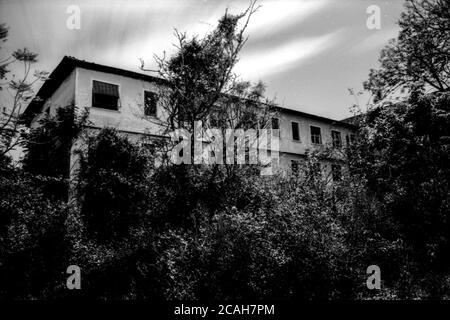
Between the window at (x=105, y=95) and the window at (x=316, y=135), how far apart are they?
636 inches

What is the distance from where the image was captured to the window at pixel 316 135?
93.0ft

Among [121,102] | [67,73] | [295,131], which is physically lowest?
[121,102]

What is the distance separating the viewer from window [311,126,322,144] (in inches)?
1115

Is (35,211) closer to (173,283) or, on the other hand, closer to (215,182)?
(173,283)

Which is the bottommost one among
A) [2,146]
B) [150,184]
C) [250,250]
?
[250,250]

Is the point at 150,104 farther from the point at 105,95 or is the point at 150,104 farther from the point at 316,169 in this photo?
the point at 316,169

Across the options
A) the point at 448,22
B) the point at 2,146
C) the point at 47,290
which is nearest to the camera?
the point at 47,290

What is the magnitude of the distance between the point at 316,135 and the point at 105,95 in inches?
680

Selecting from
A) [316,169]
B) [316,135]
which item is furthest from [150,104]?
[316,135]

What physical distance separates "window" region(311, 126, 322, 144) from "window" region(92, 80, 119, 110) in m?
16.2

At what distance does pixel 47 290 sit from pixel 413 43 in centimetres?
2037

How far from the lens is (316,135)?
28.6 metres

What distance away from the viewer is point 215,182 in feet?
45.4
